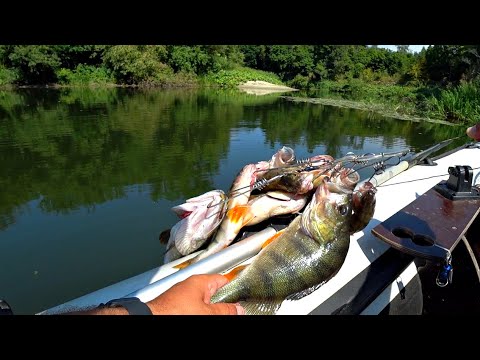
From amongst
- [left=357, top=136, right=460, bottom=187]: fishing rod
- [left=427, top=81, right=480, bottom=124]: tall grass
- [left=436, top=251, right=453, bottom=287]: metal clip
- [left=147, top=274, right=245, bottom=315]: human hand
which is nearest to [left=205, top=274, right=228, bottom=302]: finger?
[left=147, top=274, right=245, bottom=315]: human hand

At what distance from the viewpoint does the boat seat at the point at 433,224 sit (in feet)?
5.89

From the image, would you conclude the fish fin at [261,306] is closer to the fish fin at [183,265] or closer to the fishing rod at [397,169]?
the fish fin at [183,265]

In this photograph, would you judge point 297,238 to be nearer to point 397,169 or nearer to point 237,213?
point 237,213

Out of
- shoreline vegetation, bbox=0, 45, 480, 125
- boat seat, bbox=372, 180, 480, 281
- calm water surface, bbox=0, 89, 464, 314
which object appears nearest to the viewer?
boat seat, bbox=372, 180, 480, 281

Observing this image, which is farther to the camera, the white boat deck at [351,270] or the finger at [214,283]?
the white boat deck at [351,270]

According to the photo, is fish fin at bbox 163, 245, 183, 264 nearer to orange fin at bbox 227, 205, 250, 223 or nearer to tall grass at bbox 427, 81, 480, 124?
orange fin at bbox 227, 205, 250, 223

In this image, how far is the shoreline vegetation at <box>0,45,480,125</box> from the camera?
24.7 meters

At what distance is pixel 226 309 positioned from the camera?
54.5 inches

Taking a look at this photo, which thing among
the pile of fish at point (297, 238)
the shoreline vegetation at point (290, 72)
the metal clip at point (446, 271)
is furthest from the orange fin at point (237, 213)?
the shoreline vegetation at point (290, 72)

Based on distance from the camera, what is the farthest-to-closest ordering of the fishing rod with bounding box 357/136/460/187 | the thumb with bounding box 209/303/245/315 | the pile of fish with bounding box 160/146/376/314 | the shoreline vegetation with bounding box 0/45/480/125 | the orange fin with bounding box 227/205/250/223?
the shoreline vegetation with bounding box 0/45/480/125 < the fishing rod with bounding box 357/136/460/187 < the orange fin with bounding box 227/205/250/223 < the pile of fish with bounding box 160/146/376/314 < the thumb with bounding box 209/303/245/315

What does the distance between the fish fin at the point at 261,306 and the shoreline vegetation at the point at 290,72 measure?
60.0 ft
